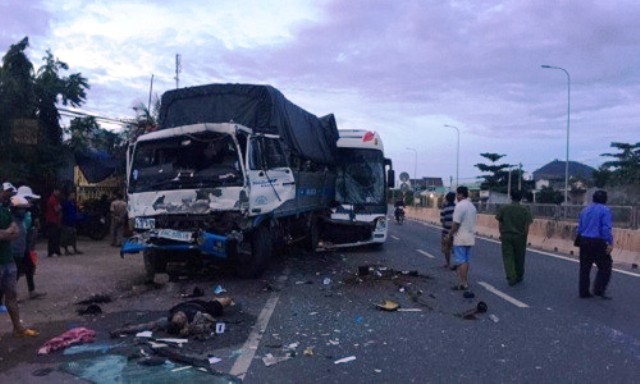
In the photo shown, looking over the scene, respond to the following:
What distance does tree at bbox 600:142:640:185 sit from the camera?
5200 cm

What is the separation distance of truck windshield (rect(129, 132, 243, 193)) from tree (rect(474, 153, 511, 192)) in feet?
221

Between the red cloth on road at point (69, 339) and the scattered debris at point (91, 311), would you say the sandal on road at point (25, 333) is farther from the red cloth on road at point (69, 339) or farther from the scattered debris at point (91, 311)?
the scattered debris at point (91, 311)

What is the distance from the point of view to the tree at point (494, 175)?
Answer: 74438mm

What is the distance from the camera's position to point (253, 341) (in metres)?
6.61

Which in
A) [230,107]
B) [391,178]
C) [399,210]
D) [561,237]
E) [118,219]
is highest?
[230,107]

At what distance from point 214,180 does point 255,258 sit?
1691 mm

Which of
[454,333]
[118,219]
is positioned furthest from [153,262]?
[118,219]

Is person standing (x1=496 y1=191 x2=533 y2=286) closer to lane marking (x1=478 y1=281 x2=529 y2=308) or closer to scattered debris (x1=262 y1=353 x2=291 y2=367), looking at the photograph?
lane marking (x1=478 y1=281 x2=529 y2=308)

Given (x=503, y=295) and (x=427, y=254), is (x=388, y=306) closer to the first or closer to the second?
(x=503, y=295)

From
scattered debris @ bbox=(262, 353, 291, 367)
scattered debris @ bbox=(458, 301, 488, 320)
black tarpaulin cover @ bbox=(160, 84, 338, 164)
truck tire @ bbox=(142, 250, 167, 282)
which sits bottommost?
scattered debris @ bbox=(262, 353, 291, 367)

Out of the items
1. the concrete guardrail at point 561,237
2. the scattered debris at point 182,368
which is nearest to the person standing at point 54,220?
the scattered debris at point 182,368

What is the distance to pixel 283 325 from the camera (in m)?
7.44

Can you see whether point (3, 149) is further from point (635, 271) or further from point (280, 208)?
point (635, 271)

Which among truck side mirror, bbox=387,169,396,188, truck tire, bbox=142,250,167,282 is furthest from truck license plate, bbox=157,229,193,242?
truck side mirror, bbox=387,169,396,188
